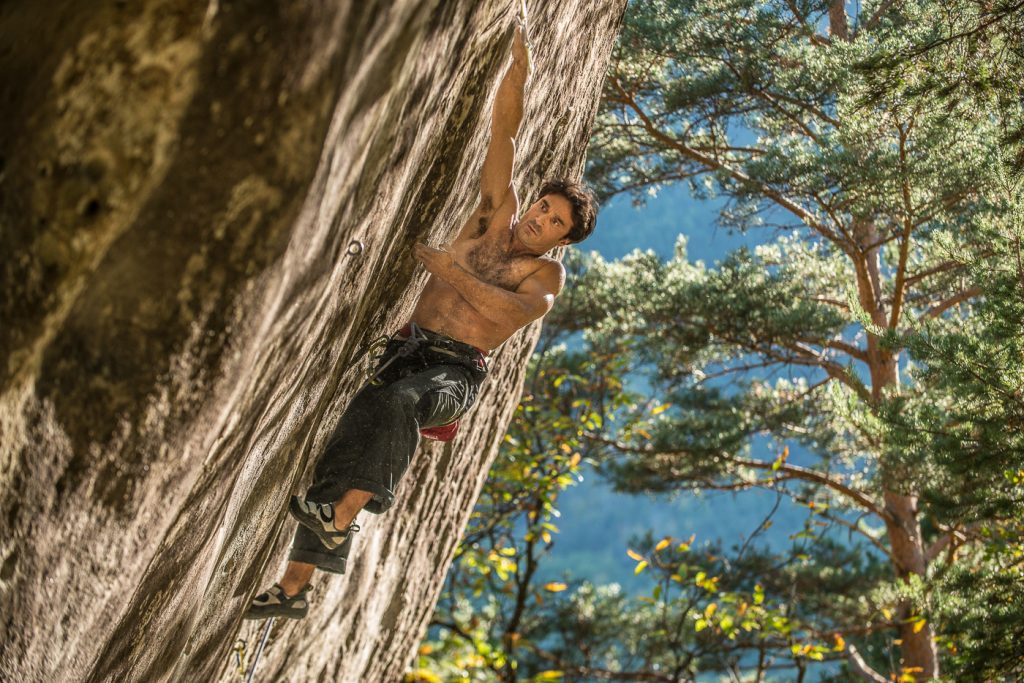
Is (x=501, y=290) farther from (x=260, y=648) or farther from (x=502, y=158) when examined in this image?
(x=260, y=648)

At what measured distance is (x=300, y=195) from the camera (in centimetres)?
211

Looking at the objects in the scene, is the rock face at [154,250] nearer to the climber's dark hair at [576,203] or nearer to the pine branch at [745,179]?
the climber's dark hair at [576,203]

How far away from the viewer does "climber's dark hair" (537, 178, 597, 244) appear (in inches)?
155

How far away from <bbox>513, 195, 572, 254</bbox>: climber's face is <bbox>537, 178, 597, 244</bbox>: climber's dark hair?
2 cm

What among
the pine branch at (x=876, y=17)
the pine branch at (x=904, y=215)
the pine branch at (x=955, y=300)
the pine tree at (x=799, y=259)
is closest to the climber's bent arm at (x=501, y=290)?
the pine tree at (x=799, y=259)

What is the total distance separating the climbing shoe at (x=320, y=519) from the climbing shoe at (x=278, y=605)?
1.12 ft

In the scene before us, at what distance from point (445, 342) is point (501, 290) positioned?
0.30m

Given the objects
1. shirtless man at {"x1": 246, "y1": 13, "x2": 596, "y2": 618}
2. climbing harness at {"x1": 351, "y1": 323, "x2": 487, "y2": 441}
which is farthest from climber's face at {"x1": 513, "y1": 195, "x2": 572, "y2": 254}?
climbing harness at {"x1": 351, "y1": 323, "x2": 487, "y2": 441}

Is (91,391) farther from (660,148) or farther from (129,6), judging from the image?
(660,148)

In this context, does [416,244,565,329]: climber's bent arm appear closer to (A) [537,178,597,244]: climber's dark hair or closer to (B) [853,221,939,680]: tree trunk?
(A) [537,178,597,244]: climber's dark hair

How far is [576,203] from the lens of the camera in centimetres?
394

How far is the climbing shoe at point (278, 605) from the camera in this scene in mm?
3918

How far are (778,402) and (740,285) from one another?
200 cm

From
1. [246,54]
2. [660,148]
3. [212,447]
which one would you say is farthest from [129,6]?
[660,148]
